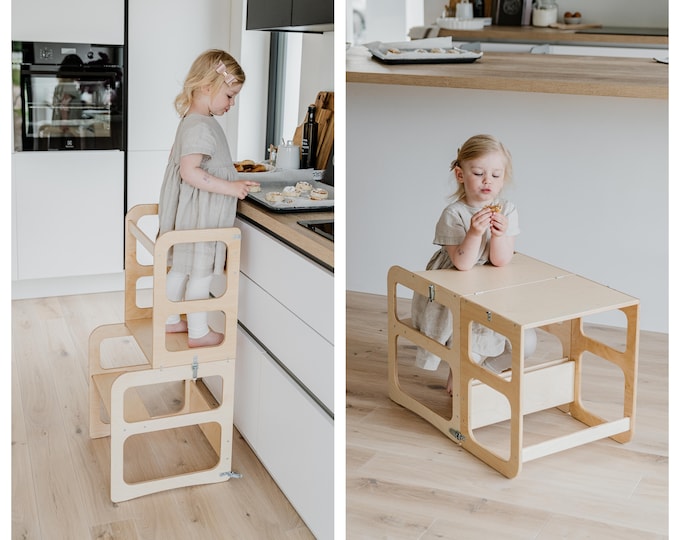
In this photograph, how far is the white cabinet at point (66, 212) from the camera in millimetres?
3365

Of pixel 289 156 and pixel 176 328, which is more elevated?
pixel 289 156

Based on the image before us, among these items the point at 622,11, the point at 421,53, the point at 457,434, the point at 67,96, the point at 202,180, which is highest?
the point at 622,11

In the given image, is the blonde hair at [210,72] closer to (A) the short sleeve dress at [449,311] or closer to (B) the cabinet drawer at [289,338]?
(B) the cabinet drawer at [289,338]

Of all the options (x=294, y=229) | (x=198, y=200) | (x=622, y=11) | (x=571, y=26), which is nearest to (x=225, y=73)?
(x=198, y=200)

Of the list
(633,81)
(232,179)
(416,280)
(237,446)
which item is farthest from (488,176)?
(237,446)

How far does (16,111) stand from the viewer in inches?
126

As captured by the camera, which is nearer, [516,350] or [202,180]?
[516,350]

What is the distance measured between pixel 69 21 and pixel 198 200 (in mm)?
1596

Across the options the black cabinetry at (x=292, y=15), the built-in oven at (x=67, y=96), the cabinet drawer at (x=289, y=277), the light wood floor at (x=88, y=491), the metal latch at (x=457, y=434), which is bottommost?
the light wood floor at (x=88, y=491)

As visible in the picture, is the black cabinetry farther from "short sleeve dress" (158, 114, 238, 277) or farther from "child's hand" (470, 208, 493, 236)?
"child's hand" (470, 208, 493, 236)

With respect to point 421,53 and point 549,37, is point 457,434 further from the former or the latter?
point 549,37

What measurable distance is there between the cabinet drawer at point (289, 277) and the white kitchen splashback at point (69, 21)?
157cm

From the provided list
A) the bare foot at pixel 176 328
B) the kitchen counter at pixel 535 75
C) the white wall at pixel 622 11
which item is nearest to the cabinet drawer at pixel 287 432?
the bare foot at pixel 176 328

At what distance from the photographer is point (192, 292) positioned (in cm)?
217
